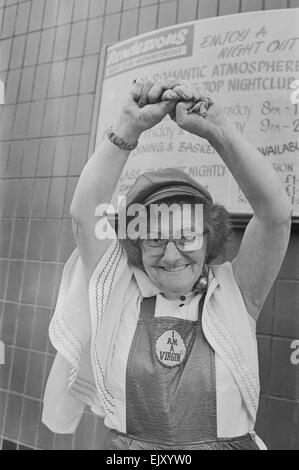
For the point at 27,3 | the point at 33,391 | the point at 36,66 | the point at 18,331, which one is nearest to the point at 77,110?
the point at 36,66

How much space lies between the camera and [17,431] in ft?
2.99

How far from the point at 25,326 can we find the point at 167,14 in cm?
72

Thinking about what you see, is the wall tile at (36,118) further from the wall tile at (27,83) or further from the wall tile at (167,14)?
the wall tile at (167,14)

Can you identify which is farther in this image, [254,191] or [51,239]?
[51,239]

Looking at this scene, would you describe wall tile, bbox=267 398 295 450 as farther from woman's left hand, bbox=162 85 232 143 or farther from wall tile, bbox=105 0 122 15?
wall tile, bbox=105 0 122 15

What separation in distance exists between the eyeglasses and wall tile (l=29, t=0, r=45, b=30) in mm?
581

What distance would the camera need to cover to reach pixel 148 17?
0.83 meters

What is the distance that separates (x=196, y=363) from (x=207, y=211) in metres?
0.25

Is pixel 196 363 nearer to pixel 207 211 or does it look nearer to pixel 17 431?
pixel 207 211

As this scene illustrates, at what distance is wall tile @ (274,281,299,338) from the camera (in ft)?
2.76

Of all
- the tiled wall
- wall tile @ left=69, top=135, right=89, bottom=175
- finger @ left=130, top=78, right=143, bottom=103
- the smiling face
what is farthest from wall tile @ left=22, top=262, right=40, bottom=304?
finger @ left=130, top=78, right=143, bottom=103

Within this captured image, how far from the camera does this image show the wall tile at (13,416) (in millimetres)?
902

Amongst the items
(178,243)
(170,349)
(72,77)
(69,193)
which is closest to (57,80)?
(72,77)

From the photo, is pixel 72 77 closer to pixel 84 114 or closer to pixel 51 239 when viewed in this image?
pixel 84 114
